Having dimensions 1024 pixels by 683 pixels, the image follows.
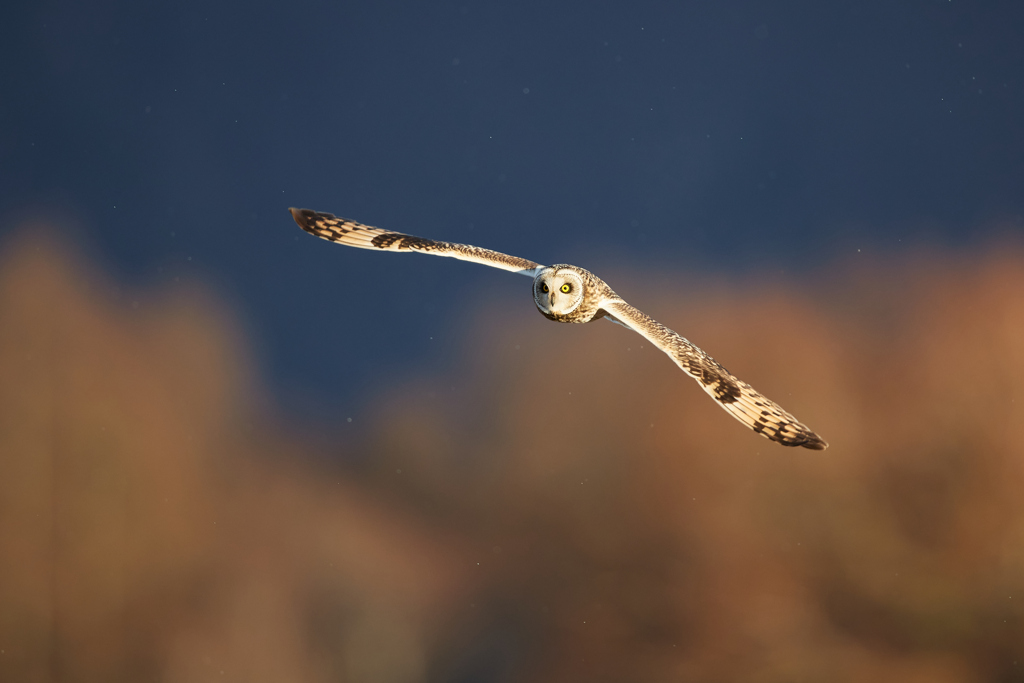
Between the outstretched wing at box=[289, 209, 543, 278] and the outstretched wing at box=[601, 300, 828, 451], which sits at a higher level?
the outstretched wing at box=[289, 209, 543, 278]

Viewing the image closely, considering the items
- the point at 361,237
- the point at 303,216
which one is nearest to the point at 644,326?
the point at 361,237

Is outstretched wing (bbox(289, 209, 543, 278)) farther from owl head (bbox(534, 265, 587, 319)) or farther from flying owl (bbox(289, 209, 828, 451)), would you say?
owl head (bbox(534, 265, 587, 319))

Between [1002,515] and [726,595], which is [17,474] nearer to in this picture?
[726,595]

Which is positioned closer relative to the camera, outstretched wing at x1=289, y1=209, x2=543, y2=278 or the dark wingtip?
outstretched wing at x1=289, y1=209, x2=543, y2=278

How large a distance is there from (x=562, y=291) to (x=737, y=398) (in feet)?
4.04

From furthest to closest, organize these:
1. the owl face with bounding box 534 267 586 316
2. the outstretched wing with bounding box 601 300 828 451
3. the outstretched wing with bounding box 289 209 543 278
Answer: the outstretched wing with bounding box 289 209 543 278 → the owl face with bounding box 534 267 586 316 → the outstretched wing with bounding box 601 300 828 451

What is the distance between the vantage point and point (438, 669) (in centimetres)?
812

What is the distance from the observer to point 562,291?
4.29 metres

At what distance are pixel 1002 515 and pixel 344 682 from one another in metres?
7.63

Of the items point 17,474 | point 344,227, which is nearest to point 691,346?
point 344,227

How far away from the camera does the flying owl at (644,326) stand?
13.1 feet

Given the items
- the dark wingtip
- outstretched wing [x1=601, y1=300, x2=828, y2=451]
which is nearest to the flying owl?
outstretched wing [x1=601, y1=300, x2=828, y2=451]

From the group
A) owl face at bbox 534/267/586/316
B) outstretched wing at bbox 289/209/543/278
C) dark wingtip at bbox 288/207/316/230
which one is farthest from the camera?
dark wingtip at bbox 288/207/316/230

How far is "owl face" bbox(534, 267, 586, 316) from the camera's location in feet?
14.1
